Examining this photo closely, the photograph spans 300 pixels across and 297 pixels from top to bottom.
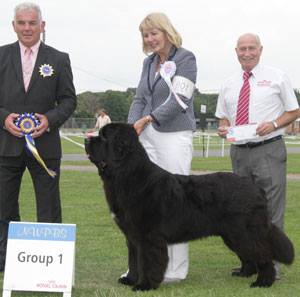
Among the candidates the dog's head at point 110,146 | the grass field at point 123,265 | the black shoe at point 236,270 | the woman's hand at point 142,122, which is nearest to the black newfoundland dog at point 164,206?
the dog's head at point 110,146

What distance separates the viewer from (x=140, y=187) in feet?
15.7

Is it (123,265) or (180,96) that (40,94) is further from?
(123,265)

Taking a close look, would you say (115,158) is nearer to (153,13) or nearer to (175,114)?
(175,114)

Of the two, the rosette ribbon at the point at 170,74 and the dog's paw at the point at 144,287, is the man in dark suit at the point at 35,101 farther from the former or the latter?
the dog's paw at the point at 144,287

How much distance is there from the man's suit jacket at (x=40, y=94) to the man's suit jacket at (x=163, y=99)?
68 centimetres

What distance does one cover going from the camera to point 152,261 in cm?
479

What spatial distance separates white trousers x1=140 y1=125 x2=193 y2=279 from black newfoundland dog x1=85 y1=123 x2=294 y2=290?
419 mm

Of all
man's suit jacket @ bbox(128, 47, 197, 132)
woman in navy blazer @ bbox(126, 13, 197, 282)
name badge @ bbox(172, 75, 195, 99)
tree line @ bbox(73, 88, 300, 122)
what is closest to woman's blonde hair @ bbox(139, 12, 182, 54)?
woman in navy blazer @ bbox(126, 13, 197, 282)

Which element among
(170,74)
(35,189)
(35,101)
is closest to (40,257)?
(35,189)

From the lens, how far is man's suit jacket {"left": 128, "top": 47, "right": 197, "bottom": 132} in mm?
5129

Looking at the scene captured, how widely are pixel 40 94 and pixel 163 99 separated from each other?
3.71ft

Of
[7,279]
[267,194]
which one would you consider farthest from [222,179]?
[7,279]

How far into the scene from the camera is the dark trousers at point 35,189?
5.14 m

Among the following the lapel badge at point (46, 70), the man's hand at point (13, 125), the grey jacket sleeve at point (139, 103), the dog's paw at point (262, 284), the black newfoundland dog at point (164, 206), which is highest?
the lapel badge at point (46, 70)
